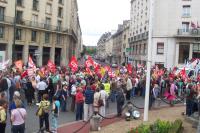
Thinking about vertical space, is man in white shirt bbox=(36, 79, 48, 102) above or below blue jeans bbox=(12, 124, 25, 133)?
above

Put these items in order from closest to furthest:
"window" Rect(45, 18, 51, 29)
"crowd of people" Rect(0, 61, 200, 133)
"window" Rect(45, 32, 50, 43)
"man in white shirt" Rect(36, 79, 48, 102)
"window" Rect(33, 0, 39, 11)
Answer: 1. "crowd of people" Rect(0, 61, 200, 133)
2. "man in white shirt" Rect(36, 79, 48, 102)
3. "window" Rect(33, 0, 39, 11)
4. "window" Rect(45, 18, 51, 29)
5. "window" Rect(45, 32, 50, 43)

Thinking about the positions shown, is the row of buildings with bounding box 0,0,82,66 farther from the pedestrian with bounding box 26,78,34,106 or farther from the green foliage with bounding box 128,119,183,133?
the green foliage with bounding box 128,119,183,133

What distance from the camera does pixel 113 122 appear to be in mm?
17141

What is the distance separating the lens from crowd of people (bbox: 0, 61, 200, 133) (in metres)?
12.8

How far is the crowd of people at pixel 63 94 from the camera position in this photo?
42.0 feet

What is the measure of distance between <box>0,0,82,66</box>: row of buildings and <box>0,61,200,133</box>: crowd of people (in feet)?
88.3

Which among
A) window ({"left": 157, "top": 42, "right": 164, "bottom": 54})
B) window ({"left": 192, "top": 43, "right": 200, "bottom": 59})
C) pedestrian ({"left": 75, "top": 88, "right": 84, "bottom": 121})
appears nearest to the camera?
pedestrian ({"left": 75, "top": 88, "right": 84, "bottom": 121})

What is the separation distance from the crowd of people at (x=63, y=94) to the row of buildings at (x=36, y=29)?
1059 inches

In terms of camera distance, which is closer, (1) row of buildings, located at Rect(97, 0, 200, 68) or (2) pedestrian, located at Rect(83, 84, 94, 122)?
(2) pedestrian, located at Rect(83, 84, 94, 122)

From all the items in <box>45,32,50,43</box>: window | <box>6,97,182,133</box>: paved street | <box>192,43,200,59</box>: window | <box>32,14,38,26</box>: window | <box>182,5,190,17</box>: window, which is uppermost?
<box>182,5,190,17</box>: window

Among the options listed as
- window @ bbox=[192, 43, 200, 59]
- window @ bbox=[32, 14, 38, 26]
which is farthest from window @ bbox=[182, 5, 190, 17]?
window @ bbox=[32, 14, 38, 26]

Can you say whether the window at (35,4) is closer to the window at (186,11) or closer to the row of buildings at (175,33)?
the row of buildings at (175,33)

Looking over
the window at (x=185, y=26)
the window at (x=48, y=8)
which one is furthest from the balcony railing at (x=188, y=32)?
the window at (x=48, y=8)

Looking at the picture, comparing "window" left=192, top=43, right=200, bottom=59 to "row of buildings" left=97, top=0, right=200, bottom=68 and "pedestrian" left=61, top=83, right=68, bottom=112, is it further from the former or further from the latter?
"pedestrian" left=61, top=83, right=68, bottom=112
